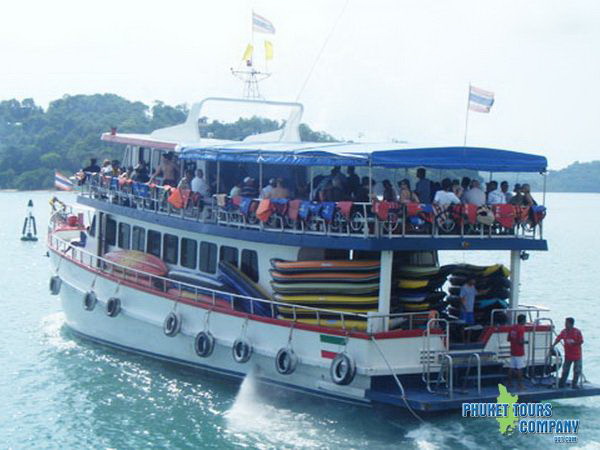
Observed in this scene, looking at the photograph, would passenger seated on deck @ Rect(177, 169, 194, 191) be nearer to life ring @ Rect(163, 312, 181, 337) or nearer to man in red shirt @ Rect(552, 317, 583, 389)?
life ring @ Rect(163, 312, 181, 337)

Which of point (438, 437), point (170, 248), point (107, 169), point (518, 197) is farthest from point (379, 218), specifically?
point (107, 169)

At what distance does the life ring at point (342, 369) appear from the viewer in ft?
50.2

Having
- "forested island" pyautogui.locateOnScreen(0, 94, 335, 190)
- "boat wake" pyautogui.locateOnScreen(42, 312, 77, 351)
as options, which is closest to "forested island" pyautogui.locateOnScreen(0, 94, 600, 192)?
"forested island" pyautogui.locateOnScreen(0, 94, 335, 190)

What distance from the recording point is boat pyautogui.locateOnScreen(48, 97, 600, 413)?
50.9 ft

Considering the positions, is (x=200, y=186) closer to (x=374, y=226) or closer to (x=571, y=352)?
(x=374, y=226)

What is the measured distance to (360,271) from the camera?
15938mm

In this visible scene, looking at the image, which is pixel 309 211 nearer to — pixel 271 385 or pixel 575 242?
pixel 271 385

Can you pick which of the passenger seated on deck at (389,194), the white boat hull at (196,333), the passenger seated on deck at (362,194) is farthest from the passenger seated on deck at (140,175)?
the passenger seated on deck at (389,194)

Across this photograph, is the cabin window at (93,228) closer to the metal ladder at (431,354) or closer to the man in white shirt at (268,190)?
the man in white shirt at (268,190)

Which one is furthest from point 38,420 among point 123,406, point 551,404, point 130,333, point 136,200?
point 551,404

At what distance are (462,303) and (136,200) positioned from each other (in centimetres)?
761

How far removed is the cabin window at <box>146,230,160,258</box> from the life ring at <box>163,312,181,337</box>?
234 centimetres

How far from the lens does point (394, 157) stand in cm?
1541

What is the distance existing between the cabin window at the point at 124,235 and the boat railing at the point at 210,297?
0.57m
